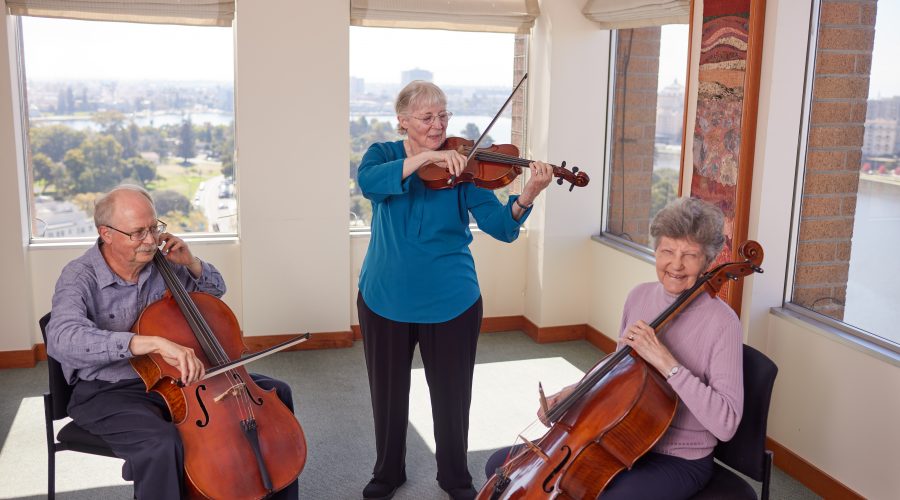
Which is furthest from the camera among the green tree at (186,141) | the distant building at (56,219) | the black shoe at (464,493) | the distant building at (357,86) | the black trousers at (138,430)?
the distant building at (357,86)

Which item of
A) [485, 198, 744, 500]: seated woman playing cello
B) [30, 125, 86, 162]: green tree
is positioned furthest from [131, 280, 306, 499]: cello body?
[30, 125, 86, 162]: green tree

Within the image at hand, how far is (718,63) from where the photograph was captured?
3396 millimetres

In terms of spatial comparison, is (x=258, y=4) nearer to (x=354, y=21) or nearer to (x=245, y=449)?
(x=354, y=21)

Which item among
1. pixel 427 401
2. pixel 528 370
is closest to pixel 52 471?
pixel 427 401

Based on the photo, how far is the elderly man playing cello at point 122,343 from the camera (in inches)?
87.2

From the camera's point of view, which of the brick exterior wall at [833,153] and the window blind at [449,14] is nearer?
the brick exterior wall at [833,153]

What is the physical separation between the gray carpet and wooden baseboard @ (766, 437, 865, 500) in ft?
0.12

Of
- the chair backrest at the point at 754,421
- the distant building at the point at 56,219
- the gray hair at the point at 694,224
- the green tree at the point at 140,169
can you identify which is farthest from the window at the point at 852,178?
the distant building at the point at 56,219

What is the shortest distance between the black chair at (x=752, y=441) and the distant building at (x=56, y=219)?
11.6ft

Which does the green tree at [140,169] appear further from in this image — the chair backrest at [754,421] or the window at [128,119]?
the chair backrest at [754,421]

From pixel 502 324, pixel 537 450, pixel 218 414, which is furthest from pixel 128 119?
pixel 537 450

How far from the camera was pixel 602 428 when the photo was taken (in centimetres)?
199

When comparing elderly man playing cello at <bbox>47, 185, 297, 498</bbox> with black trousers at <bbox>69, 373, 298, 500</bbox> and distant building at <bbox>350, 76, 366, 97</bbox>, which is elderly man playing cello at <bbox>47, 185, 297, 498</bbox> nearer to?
black trousers at <bbox>69, 373, 298, 500</bbox>

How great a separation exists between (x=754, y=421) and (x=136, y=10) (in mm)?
3505
